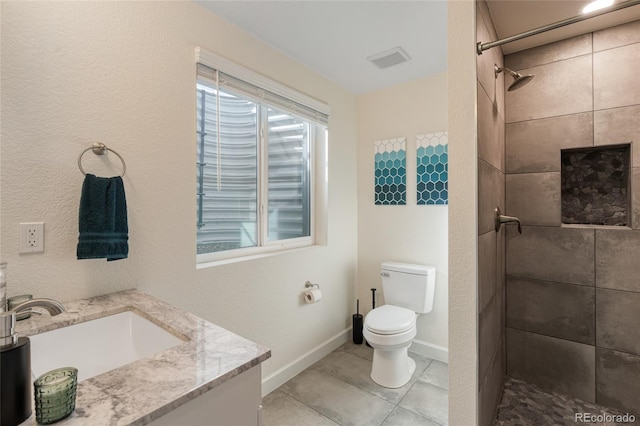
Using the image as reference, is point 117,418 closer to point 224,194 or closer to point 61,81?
point 61,81

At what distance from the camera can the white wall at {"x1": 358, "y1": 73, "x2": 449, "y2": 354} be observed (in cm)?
252

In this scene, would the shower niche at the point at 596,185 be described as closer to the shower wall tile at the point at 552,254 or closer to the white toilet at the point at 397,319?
the shower wall tile at the point at 552,254

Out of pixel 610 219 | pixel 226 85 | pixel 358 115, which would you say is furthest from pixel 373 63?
pixel 610 219

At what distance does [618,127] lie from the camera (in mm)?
1643

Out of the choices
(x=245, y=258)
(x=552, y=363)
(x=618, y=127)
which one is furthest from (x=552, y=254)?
(x=245, y=258)

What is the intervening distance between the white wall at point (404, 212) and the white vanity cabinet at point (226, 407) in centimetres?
203

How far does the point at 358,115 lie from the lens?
118 inches

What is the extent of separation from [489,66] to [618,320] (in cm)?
154

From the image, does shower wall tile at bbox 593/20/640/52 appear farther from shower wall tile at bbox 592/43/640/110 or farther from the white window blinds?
the white window blinds

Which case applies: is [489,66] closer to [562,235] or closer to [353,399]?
[562,235]

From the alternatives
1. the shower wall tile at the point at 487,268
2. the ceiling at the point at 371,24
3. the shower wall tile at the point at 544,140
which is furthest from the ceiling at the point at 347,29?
the shower wall tile at the point at 487,268

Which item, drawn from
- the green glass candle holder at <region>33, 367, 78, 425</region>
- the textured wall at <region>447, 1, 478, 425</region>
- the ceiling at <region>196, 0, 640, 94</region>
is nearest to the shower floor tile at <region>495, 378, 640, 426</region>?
the textured wall at <region>447, 1, 478, 425</region>

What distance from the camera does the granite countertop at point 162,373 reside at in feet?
2.01

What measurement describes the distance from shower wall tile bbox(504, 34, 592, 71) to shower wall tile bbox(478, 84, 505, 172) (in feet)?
1.34
